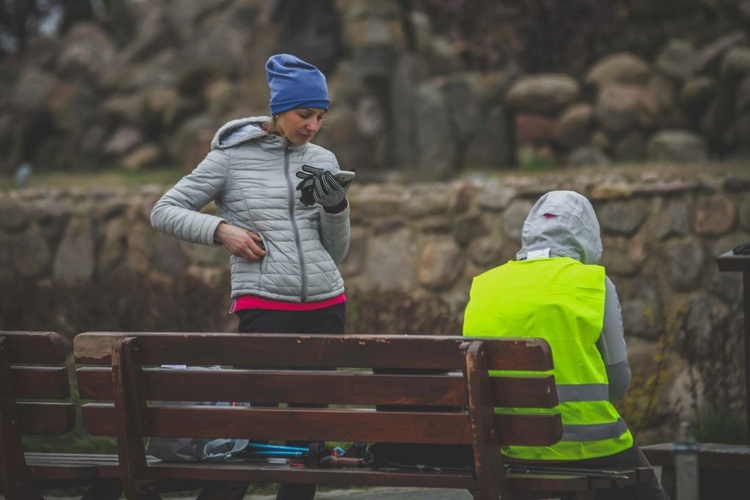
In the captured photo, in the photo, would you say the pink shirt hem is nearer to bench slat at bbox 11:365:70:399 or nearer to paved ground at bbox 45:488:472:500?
bench slat at bbox 11:365:70:399

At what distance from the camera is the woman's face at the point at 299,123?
520cm

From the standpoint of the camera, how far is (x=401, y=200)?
32.2 ft

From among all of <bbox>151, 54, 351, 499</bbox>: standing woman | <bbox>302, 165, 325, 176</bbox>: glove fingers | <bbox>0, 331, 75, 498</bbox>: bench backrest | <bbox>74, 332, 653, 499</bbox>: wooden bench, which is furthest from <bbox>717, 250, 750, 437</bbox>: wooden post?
<bbox>0, 331, 75, 498</bbox>: bench backrest

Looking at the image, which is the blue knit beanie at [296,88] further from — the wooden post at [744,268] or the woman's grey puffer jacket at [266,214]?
the wooden post at [744,268]

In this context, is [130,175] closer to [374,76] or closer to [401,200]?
[374,76]

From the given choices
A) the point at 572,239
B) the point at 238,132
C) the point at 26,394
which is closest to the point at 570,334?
the point at 572,239

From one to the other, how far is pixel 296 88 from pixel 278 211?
440 millimetres

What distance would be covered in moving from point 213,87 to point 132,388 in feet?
29.4

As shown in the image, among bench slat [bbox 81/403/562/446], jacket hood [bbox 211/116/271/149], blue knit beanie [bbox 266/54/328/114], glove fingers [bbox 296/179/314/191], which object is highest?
blue knit beanie [bbox 266/54/328/114]

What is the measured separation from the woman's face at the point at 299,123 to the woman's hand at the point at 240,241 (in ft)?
1.26

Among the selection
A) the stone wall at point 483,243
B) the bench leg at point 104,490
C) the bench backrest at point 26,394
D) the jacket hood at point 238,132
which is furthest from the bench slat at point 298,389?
the stone wall at point 483,243

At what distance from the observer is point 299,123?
5.21m

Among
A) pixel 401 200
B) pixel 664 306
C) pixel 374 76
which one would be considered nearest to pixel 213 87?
pixel 374 76

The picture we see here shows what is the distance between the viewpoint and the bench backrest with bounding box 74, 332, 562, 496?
14.0ft
